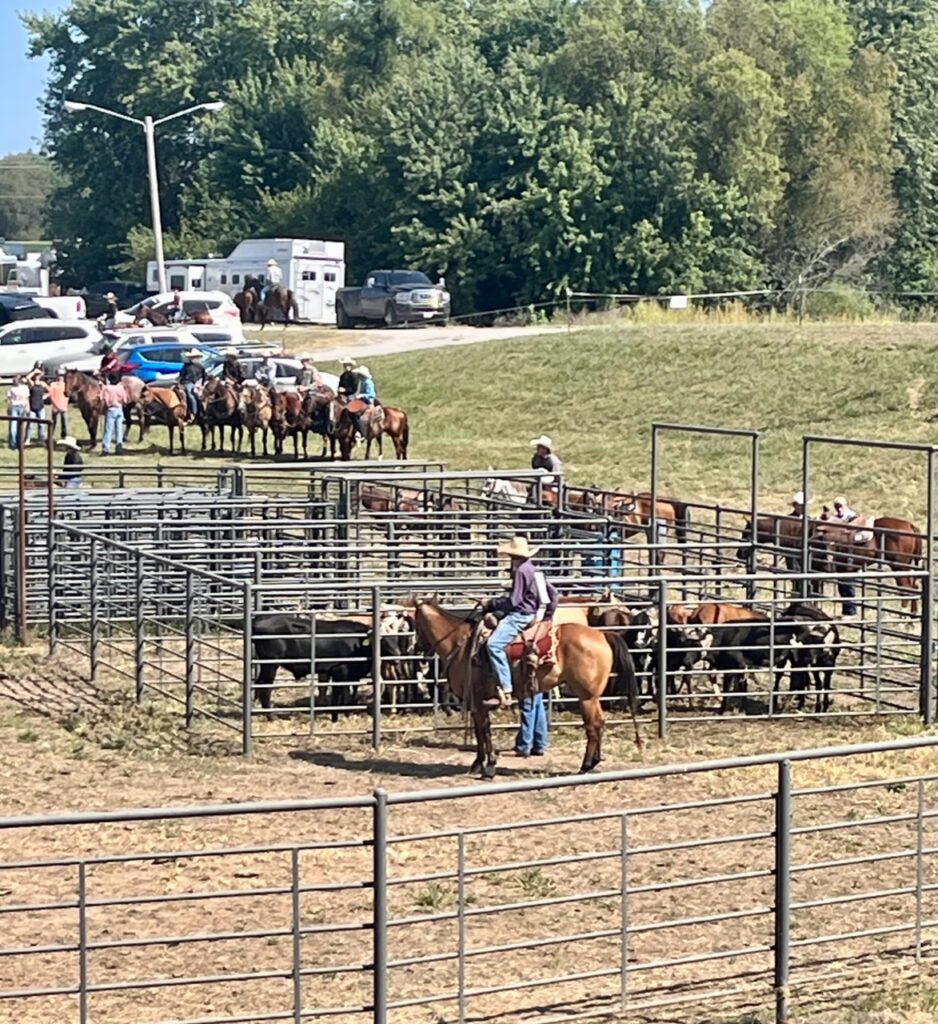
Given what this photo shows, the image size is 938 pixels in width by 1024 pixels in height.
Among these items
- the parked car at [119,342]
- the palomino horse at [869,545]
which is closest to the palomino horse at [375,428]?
the parked car at [119,342]

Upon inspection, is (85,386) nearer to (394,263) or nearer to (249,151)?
(394,263)

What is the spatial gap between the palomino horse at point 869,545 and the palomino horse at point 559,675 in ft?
15.8

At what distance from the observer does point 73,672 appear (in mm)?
18156

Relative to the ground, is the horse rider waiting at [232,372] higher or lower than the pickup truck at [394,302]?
lower

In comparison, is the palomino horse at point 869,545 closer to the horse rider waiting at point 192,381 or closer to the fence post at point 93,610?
the fence post at point 93,610

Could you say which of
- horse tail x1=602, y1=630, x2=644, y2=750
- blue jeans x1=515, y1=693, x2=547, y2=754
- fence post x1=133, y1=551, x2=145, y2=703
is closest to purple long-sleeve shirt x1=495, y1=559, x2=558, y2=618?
horse tail x1=602, y1=630, x2=644, y2=750

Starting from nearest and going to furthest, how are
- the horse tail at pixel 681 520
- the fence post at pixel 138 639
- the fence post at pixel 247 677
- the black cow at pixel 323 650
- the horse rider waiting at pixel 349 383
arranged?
the fence post at pixel 247 677 → the black cow at pixel 323 650 → the fence post at pixel 138 639 → the horse tail at pixel 681 520 → the horse rider waiting at pixel 349 383

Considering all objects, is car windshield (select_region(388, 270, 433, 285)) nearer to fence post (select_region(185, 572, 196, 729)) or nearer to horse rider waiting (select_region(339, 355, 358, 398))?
horse rider waiting (select_region(339, 355, 358, 398))

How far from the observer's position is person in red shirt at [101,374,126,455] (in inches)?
1380

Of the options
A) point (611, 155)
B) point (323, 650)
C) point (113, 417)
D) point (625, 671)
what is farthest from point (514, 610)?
point (611, 155)

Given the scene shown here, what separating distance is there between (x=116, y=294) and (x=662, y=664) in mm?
58350

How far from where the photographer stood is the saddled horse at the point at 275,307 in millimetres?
57750

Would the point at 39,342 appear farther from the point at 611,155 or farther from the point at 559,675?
the point at 559,675

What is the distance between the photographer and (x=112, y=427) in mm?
35156
